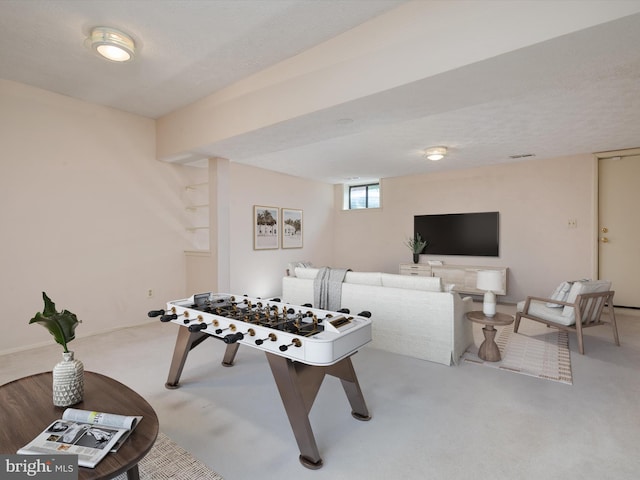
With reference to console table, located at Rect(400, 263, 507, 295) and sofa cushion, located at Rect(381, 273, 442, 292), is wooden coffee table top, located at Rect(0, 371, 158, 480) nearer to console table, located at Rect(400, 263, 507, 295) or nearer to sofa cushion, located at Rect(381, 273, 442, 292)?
sofa cushion, located at Rect(381, 273, 442, 292)

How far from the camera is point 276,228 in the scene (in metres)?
6.73

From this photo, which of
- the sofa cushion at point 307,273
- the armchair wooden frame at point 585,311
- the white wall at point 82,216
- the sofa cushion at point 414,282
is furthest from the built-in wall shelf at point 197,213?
the armchair wooden frame at point 585,311

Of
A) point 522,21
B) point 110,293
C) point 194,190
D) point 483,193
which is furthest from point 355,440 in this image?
point 483,193

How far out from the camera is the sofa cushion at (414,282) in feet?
10.6

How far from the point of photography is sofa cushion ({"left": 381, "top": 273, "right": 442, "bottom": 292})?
3225mm

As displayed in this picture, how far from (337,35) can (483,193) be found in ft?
15.7

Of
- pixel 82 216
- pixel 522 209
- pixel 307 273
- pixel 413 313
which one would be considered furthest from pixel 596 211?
pixel 82 216

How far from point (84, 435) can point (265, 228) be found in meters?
5.32

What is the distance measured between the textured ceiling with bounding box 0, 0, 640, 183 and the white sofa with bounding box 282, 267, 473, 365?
167cm

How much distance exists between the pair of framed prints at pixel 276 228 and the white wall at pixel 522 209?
2097 millimetres

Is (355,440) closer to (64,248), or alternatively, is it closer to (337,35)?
(337,35)

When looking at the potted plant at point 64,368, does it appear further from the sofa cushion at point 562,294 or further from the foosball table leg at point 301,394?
the sofa cushion at point 562,294

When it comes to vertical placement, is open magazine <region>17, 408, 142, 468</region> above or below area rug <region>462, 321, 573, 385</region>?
above

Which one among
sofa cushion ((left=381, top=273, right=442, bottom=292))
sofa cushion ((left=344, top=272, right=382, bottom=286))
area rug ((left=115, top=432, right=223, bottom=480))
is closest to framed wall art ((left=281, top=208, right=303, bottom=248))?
sofa cushion ((left=344, top=272, right=382, bottom=286))
